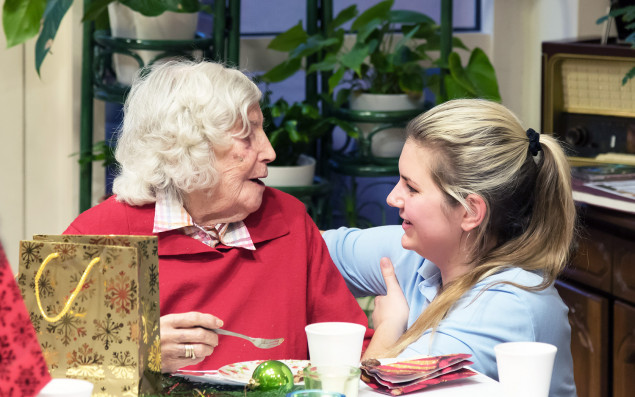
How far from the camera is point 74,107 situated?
3.14 m

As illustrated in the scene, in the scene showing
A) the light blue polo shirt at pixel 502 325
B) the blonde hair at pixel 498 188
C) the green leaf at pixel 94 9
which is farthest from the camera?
the green leaf at pixel 94 9

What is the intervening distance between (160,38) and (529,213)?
159 cm

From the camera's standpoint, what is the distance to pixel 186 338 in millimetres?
1329

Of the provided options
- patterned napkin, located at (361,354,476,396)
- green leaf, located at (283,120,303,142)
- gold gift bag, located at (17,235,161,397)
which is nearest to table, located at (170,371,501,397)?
patterned napkin, located at (361,354,476,396)

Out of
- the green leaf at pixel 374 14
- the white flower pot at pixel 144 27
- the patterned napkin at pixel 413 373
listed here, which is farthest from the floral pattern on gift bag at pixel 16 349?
the green leaf at pixel 374 14

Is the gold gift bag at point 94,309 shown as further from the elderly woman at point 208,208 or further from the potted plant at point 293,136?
the potted plant at point 293,136

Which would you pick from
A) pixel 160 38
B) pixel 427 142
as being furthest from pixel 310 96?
pixel 427 142

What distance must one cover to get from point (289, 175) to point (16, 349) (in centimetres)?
190

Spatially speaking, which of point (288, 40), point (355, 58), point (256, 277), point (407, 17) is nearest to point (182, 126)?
point (256, 277)

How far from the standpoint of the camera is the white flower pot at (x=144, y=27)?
2832mm

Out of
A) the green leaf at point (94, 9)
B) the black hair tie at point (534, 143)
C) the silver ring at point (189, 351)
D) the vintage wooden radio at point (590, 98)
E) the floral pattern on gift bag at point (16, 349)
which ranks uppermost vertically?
the green leaf at point (94, 9)

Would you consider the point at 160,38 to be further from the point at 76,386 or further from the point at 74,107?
the point at 76,386

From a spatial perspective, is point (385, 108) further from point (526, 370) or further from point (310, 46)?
point (526, 370)

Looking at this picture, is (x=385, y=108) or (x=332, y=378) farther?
(x=385, y=108)
